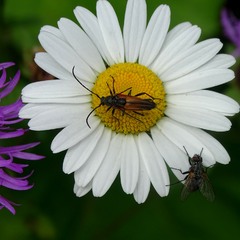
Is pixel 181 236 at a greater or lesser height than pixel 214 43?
lesser

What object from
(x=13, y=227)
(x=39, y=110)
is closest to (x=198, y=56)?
(x=39, y=110)

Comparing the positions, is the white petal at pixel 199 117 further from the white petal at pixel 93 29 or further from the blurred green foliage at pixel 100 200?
the blurred green foliage at pixel 100 200

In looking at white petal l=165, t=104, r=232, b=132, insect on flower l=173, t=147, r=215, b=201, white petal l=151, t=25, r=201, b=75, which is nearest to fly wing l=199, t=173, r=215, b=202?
insect on flower l=173, t=147, r=215, b=201

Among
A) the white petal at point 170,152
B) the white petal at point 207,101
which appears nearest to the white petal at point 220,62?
the white petal at point 207,101

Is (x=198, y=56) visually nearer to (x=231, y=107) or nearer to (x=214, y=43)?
(x=214, y=43)

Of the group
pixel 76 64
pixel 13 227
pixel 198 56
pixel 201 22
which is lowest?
pixel 13 227

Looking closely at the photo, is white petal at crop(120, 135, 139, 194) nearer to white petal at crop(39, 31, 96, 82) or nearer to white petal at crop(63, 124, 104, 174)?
white petal at crop(63, 124, 104, 174)

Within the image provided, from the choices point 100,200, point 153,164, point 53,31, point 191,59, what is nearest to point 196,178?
point 153,164
